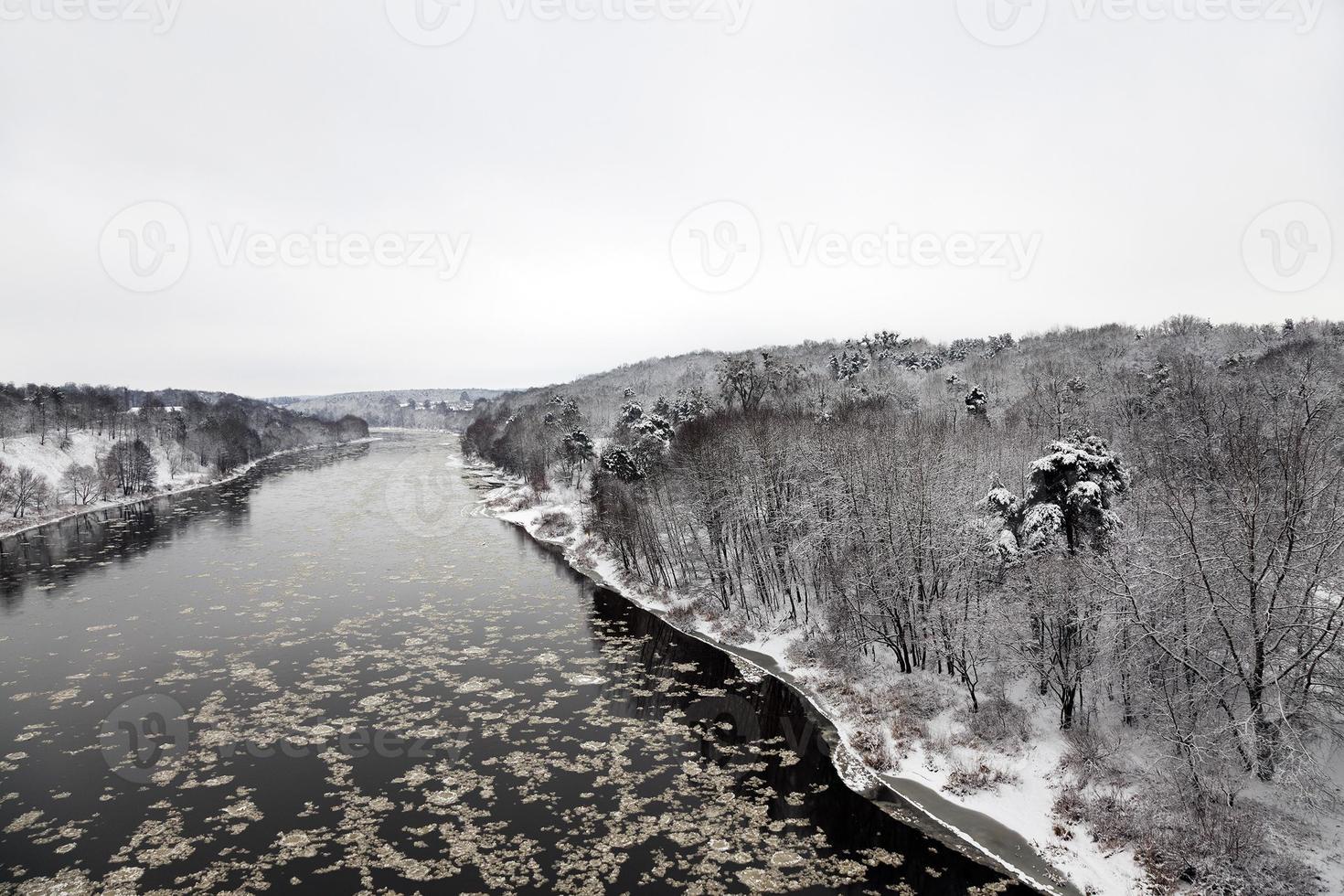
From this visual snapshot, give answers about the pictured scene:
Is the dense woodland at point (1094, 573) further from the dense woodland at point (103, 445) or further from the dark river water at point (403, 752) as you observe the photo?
the dense woodland at point (103, 445)

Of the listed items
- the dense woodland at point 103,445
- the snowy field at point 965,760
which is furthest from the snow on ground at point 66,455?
the snowy field at point 965,760

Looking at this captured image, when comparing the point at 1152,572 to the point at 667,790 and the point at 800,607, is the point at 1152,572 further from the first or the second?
the point at 800,607

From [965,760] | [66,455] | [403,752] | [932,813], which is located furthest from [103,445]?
[965,760]

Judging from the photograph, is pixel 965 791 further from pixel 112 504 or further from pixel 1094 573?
pixel 112 504

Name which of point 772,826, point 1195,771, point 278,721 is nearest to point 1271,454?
point 1195,771

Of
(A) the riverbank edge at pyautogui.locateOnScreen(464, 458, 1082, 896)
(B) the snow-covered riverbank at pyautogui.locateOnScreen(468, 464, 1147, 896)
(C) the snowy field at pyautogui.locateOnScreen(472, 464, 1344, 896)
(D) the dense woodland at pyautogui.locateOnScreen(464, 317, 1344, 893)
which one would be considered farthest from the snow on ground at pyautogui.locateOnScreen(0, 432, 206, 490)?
(A) the riverbank edge at pyautogui.locateOnScreen(464, 458, 1082, 896)

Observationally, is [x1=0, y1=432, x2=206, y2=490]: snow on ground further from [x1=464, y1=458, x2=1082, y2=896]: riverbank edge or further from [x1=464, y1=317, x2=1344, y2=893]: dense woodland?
[x1=464, y1=458, x2=1082, y2=896]: riverbank edge
